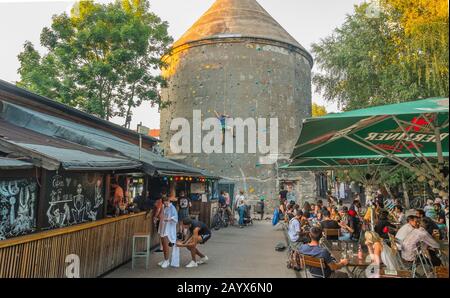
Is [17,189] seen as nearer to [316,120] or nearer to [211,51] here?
[316,120]

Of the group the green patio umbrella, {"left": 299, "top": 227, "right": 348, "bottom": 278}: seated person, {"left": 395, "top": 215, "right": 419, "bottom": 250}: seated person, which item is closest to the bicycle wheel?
the green patio umbrella

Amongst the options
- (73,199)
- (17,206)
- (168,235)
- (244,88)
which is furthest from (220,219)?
(17,206)

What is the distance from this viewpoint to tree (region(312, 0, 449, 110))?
1270 centimetres

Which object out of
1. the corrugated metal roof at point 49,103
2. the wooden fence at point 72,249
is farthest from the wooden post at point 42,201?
the corrugated metal roof at point 49,103

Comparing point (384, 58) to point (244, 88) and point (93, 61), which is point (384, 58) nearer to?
point (244, 88)

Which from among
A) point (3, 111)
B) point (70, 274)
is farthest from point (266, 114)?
point (70, 274)

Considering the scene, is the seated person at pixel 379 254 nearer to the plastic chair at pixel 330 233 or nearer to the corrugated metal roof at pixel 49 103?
the plastic chair at pixel 330 233

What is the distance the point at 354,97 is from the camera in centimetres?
1944

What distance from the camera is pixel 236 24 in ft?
82.8

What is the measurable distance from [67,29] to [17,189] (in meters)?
16.7

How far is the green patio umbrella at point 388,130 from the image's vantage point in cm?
432

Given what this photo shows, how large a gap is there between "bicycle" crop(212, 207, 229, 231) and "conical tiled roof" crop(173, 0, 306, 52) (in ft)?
45.9

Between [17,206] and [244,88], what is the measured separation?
19778mm

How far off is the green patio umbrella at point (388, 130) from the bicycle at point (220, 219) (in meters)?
8.40
